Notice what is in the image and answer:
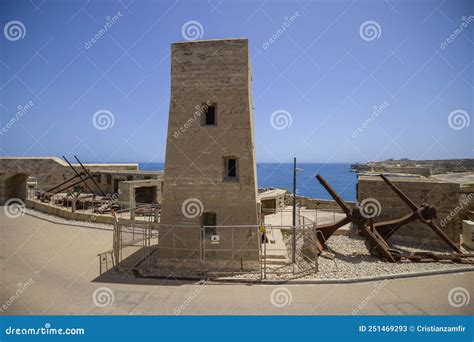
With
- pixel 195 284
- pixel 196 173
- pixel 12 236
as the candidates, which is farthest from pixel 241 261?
pixel 12 236

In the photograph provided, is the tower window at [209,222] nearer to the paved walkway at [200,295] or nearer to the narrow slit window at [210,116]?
the paved walkway at [200,295]

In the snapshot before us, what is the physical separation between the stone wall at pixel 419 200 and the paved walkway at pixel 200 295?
17.2 ft

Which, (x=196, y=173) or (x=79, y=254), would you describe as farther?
(x=79, y=254)

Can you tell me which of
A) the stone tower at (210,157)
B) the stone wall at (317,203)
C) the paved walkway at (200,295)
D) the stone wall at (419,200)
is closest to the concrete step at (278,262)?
the stone tower at (210,157)

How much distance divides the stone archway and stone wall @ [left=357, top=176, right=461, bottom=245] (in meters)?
33.2

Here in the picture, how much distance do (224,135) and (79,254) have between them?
362 inches

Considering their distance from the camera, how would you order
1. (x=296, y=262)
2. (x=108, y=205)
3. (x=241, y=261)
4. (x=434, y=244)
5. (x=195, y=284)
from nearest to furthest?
(x=195, y=284)
(x=241, y=261)
(x=296, y=262)
(x=434, y=244)
(x=108, y=205)

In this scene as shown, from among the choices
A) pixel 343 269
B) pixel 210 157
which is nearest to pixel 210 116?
pixel 210 157

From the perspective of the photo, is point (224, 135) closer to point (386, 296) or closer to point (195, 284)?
point (195, 284)

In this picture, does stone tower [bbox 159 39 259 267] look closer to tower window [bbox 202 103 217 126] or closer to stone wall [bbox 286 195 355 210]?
tower window [bbox 202 103 217 126]

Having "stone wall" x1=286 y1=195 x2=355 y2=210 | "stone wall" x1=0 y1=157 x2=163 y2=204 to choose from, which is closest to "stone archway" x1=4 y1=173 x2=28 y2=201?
"stone wall" x1=0 y1=157 x2=163 y2=204

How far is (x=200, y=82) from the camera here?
1288 centimetres

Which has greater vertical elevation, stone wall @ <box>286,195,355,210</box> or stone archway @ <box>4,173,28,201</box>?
stone archway @ <box>4,173,28,201</box>

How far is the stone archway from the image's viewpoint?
102 feet
